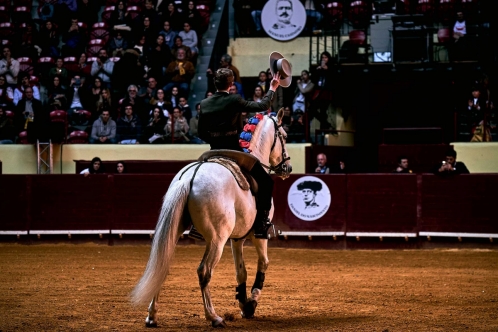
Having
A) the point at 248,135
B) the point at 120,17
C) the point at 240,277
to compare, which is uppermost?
the point at 120,17

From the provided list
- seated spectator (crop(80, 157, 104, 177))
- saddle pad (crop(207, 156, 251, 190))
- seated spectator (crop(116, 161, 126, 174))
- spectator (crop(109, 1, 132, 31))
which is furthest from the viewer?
spectator (crop(109, 1, 132, 31))

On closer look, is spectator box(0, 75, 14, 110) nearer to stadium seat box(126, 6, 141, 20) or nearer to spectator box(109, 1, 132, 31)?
spectator box(109, 1, 132, 31)

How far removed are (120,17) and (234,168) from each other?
1517 centimetres

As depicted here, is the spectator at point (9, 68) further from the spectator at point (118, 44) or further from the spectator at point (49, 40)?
the spectator at point (118, 44)

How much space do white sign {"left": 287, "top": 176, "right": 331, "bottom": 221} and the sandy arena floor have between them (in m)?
0.87

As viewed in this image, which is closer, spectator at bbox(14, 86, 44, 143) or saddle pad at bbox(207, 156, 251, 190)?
saddle pad at bbox(207, 156, 251, 190)

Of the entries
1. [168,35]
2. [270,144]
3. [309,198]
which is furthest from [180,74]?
[270,144]

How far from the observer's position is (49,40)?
21438 millimetres

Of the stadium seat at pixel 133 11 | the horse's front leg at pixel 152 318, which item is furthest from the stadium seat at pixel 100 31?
the horse's front leg at pixel 152 318

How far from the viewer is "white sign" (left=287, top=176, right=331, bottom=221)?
15797 mm

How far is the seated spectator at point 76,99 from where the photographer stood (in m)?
19.0

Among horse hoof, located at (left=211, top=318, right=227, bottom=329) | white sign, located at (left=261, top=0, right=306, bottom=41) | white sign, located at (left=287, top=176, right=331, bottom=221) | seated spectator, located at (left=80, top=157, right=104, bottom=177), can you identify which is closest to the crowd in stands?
seated spectator, located at (left=80, top=157, right=104, bottom=177)

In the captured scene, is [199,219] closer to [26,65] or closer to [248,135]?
[248,135]

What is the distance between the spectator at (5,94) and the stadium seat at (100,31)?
2733 millimetres
